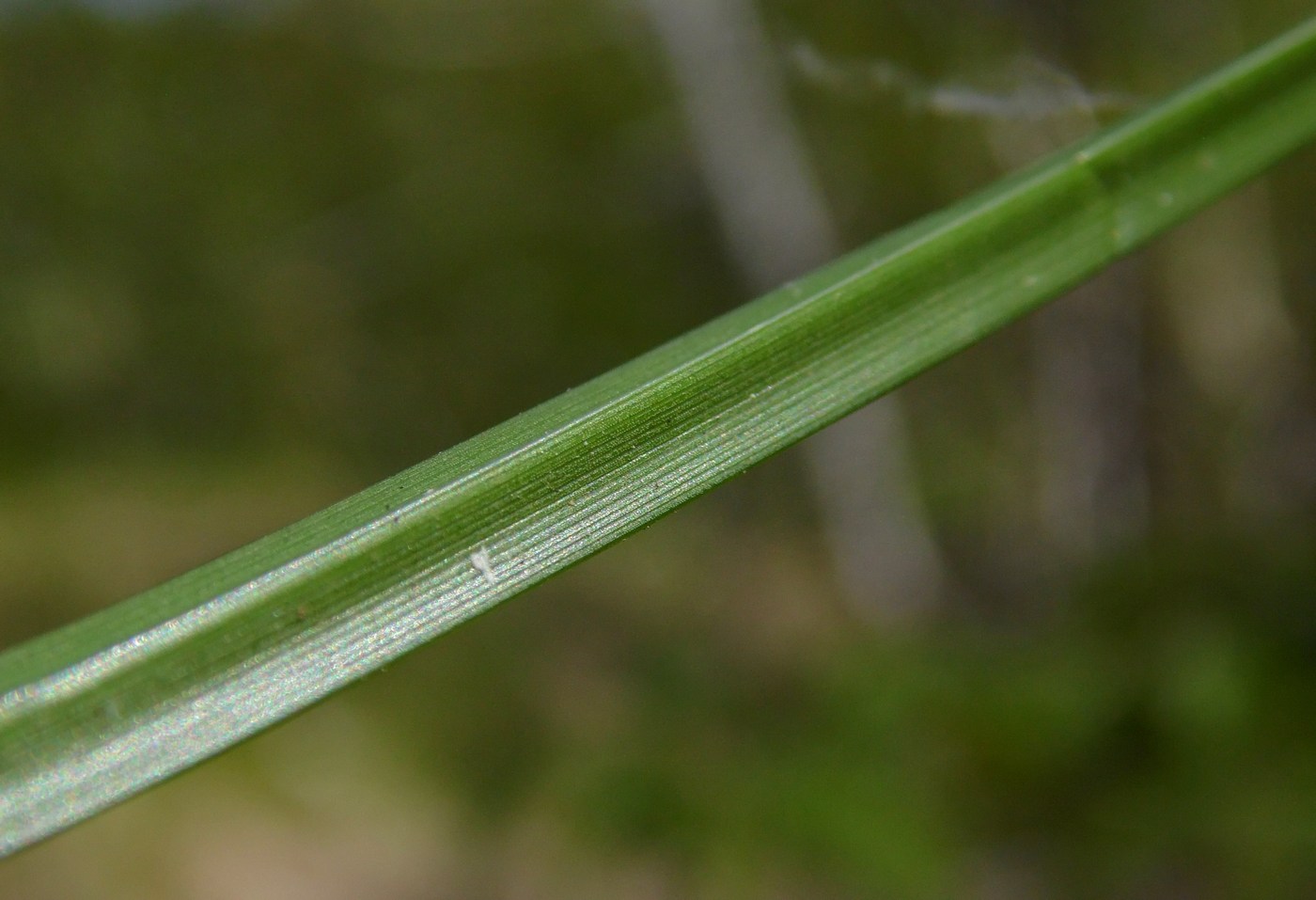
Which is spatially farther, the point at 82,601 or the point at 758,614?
the point at 758,614

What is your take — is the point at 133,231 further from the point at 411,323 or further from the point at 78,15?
the point at 411,323

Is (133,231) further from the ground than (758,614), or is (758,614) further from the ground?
(133,231)

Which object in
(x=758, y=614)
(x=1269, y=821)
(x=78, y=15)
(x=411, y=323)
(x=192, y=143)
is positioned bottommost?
(x=758, y=614)

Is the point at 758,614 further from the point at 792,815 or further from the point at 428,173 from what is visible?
the point at 428,173

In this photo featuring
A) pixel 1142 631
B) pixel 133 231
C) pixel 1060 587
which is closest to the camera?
pixel 1142 631

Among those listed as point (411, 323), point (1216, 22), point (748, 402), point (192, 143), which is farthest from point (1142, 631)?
point (192, 143)

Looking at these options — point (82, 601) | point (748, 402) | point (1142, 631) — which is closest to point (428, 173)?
point (82, 601)

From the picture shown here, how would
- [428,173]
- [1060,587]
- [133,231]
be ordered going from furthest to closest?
[428,173], [133,231], [1060,587]
